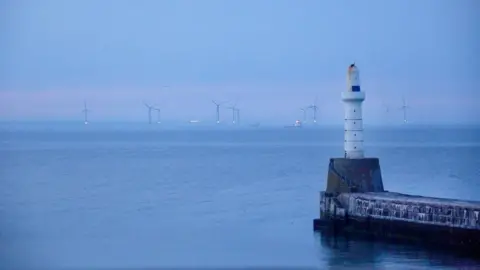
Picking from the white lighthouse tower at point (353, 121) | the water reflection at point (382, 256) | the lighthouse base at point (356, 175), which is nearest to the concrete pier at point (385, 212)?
the lighthouse base at point (356, 175)

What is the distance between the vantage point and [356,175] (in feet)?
68.4

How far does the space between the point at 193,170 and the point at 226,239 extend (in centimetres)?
2839

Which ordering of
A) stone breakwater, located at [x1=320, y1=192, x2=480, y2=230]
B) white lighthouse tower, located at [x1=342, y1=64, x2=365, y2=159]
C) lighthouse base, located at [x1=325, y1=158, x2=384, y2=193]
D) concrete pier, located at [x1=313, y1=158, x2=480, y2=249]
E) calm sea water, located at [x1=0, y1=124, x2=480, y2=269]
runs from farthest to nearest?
white lighthouse tower, located at [x1=342, y1=64, x2=365, y2=159], lighthouse base, located at [x1=325, y1=158, x2=384, y2=193], calm sea water, located at [x1=0, y1=124, x2=480, y2=269], concrete pier, located at [x1=313, y1=158, x2=480, y2=249], stone breakwater, located at [x1=320, y1=192, x2=480, y2=230]

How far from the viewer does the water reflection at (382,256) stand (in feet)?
58.1

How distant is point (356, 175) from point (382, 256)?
2596 mm

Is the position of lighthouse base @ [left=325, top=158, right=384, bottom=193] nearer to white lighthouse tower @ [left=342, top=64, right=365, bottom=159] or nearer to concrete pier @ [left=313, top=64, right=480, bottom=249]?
concrete pier @ [left=313, top=64, right=480, bottom=249]

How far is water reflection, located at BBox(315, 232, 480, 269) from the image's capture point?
17703 millimetres

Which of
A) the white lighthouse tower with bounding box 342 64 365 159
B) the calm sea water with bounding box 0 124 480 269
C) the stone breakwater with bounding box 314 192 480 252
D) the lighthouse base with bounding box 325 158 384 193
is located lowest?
the calm sea water with bounding box 0 124 480 269

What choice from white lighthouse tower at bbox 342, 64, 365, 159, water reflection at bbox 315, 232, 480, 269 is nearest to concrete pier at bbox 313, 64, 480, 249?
white lighthouse tower at bbox 342, 64, 365, 159

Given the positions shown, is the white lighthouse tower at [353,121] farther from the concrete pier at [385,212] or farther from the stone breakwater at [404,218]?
the stone breakwater at [404,218]

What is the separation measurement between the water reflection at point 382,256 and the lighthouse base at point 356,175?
117 centimetres

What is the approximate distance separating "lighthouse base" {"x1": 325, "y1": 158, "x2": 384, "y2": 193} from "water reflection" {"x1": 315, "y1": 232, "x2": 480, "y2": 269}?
3.85 feet

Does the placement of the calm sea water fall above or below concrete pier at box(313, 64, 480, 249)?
below

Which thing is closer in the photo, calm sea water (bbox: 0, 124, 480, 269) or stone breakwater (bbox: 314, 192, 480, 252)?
stone breakwater (bbox: 314, 192, 480, 252)
